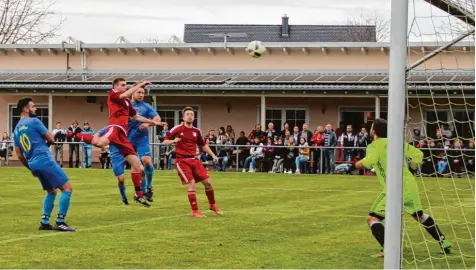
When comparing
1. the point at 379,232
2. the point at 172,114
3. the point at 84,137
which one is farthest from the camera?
the point at 172,114

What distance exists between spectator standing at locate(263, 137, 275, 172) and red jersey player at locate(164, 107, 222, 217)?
16309 millimetres

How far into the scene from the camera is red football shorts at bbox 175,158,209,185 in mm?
14984

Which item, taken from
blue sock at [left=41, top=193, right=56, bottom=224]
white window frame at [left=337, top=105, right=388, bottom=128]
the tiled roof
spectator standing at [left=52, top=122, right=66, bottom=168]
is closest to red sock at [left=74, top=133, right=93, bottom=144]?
blue sock at [left=41, top=193, right=56, bottom=224]

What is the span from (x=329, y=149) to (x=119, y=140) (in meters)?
15.6

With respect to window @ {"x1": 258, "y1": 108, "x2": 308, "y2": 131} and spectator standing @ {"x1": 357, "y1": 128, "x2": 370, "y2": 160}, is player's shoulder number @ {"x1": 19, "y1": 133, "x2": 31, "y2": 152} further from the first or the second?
window @ {"x1": 258, "y1": 108, "x2": 308, "y2": 131}

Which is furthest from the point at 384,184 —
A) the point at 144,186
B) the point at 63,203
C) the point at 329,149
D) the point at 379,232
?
the point at 329,149

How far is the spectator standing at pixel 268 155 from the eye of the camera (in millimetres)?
31686

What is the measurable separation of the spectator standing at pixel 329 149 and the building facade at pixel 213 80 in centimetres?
424

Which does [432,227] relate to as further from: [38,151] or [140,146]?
[140,146]

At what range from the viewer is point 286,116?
39906 millimetres

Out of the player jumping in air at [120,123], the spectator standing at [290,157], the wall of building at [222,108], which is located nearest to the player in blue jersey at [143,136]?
the player jumping in air at [120,123]

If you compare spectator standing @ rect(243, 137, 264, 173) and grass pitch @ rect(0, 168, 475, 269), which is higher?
spectator standing @ rect(243, 137, 264, 173)

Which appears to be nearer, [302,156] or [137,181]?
[137,181]

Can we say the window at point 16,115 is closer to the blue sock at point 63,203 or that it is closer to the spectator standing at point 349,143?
the spectator standing at point 349,143
